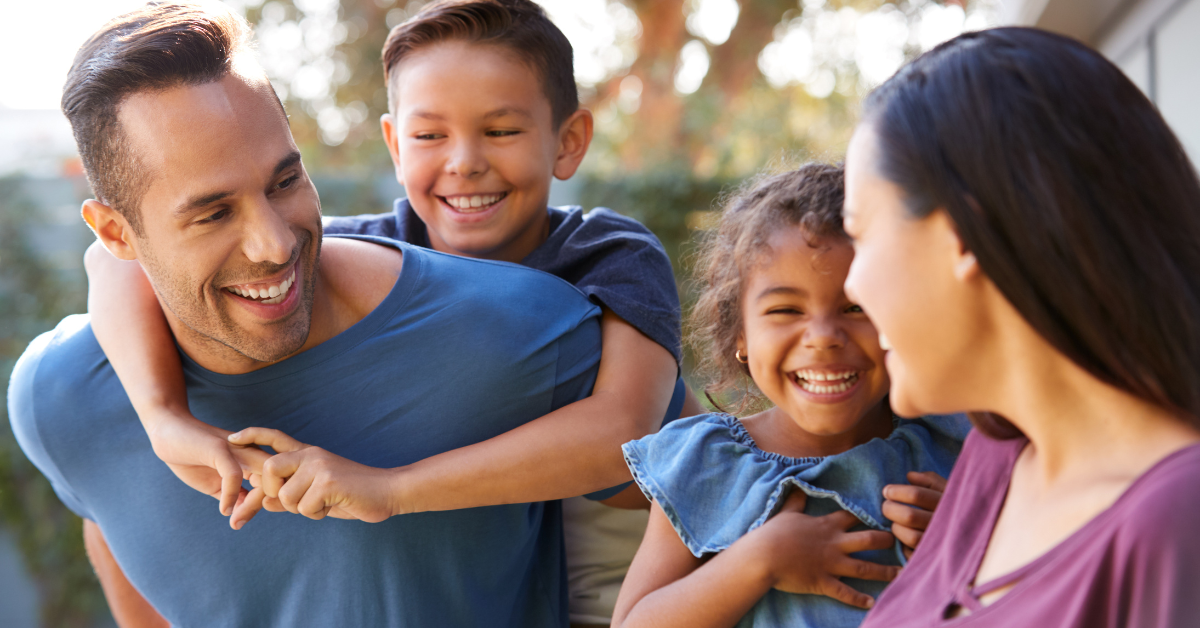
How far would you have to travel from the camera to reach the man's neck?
1777 mm

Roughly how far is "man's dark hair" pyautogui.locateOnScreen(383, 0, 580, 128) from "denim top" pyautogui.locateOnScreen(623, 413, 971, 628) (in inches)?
46.5

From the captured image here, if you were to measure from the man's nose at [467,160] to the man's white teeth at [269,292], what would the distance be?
2.45 ft

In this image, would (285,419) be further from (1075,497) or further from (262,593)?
(1075,497)

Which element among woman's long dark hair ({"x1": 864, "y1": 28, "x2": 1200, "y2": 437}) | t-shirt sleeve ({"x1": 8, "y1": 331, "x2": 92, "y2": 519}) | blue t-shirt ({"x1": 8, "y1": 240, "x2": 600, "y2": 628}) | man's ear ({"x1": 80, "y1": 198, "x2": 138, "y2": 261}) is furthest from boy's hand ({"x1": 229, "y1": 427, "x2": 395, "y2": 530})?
woman's long dark hair ({"x1": 864, "y1": 28, "x2": 1200, "y2": 437})

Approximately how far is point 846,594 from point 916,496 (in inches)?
8.1

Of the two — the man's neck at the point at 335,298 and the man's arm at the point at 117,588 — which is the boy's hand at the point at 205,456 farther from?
the man's arm at the point at 117,588

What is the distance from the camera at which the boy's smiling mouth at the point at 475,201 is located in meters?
2.39

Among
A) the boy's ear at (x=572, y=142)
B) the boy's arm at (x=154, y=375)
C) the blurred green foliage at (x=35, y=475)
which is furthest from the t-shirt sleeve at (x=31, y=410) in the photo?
the blurred green foliage at (x=35, y=475)

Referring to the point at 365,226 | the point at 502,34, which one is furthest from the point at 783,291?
the point at 365,226

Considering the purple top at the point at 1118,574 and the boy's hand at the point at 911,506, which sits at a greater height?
the purple top at the point at 1118,574

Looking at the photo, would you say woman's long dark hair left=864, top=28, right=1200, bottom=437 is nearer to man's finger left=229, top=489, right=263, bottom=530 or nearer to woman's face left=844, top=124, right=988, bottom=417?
woman's face left=844, top=124, right=988, bottom=417

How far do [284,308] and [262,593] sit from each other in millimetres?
633

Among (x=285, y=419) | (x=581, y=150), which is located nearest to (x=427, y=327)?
(x=285, y=419)

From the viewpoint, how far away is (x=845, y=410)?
1576 mm
